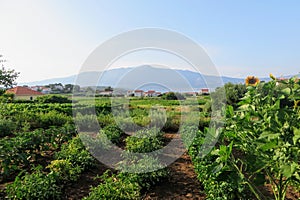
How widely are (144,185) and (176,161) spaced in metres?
1.67

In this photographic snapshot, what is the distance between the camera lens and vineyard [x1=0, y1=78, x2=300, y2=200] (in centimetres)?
177

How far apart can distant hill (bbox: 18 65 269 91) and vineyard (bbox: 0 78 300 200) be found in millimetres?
949

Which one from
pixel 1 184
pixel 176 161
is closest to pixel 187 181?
pixel 176 161

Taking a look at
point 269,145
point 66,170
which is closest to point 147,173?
point 66,170

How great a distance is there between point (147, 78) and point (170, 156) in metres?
1.82

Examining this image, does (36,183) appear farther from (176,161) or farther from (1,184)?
(176,161)

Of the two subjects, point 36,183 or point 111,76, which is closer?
point 36,183

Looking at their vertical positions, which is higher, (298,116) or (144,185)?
(298,116)

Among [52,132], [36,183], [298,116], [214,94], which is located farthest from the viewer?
[214,94]

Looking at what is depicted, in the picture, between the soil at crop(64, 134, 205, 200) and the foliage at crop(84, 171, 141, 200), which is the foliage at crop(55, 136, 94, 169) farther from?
the foliage at crop(84, 171, 141, 200)

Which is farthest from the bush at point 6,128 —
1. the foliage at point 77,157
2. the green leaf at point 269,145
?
the green leaf at point 269,145

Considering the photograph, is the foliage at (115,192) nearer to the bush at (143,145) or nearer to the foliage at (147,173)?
the foliage at (147,173)

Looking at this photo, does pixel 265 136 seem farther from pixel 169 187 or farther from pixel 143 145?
pixel 143 145

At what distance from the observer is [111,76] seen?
4.82m
